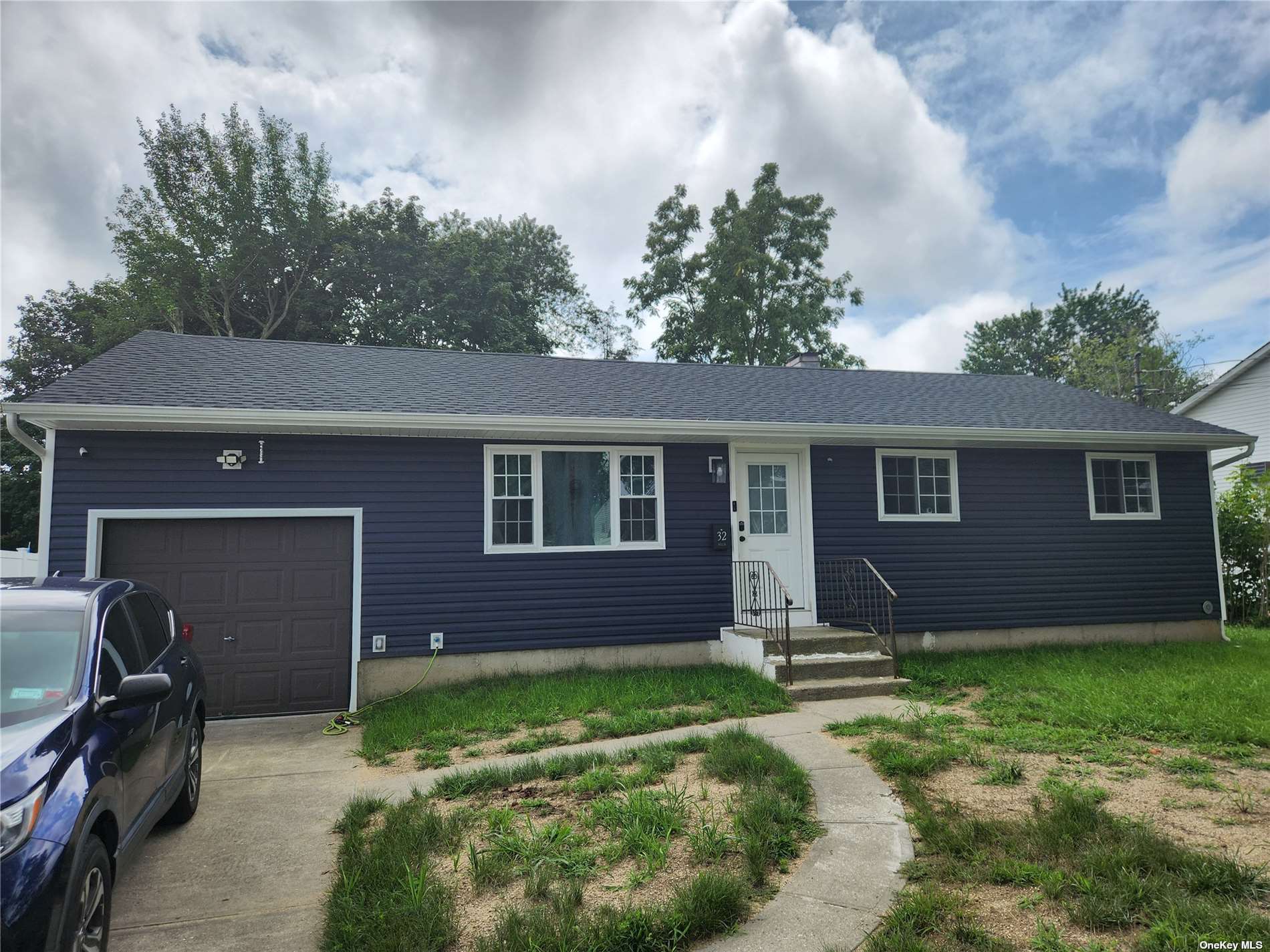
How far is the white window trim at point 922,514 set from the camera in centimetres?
929

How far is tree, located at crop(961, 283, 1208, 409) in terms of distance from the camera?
30.8 meters

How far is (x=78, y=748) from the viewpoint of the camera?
8.25ft

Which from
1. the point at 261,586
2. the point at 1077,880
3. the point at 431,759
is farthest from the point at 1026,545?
the point at 261,586

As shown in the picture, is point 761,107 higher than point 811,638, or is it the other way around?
point 761,107

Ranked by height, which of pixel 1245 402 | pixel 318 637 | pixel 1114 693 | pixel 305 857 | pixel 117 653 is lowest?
pixel 305 857

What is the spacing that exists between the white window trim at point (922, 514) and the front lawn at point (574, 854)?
5226 millimetres

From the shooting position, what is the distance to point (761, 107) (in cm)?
1276

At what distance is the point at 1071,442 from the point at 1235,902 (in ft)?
26.7

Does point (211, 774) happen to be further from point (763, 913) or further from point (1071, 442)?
point (1071, 442)

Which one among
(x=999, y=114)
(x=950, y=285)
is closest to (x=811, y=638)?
(x=999, y=114)

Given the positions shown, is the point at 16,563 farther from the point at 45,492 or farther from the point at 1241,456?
the point at 1241,456

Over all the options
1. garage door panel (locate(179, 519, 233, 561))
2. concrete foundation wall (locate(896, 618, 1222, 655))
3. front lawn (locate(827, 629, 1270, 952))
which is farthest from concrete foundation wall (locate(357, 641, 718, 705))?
concrete foundation wall (locate(896, 618, 1222, 655))

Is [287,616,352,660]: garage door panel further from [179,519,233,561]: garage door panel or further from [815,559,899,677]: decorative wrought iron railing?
[815,559,899,677]: decorative wrought iron railing

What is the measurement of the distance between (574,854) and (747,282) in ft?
79.9
